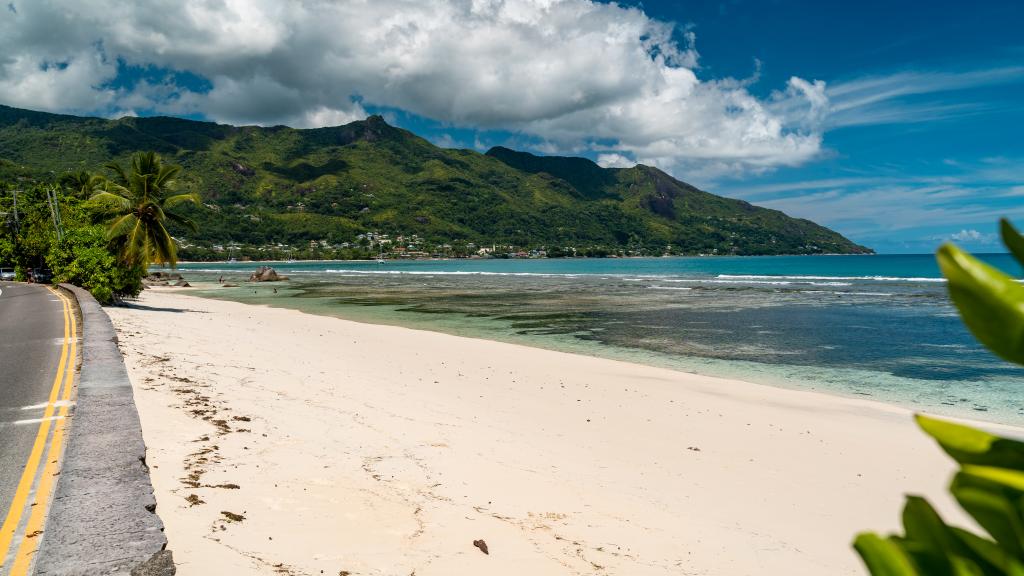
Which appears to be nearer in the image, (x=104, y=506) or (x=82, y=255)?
(x=104, y=506)

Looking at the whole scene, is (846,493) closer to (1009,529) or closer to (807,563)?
(807,563)

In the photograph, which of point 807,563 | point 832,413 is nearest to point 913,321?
point 832,413

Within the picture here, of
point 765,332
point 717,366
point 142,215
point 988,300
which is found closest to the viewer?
point 988,300

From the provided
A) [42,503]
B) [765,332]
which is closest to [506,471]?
[42,503]

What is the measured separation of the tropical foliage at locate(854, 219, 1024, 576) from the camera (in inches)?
18.4

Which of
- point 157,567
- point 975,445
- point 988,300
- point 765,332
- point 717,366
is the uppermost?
point 988,300

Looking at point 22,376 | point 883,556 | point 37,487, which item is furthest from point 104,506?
point 22,376

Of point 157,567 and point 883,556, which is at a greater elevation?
point 883,556

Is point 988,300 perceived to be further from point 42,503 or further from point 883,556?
point 42,503

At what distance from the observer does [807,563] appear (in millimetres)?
5680

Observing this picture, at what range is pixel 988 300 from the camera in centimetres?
47

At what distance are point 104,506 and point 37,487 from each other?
1.87 m

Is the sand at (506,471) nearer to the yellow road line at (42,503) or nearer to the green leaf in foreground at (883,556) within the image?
the yellow road line at (42,503)

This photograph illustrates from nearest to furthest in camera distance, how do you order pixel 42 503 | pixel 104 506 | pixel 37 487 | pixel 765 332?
pixel 104 506, pixel 42 503, pixel 37 487, pixel 765 332
